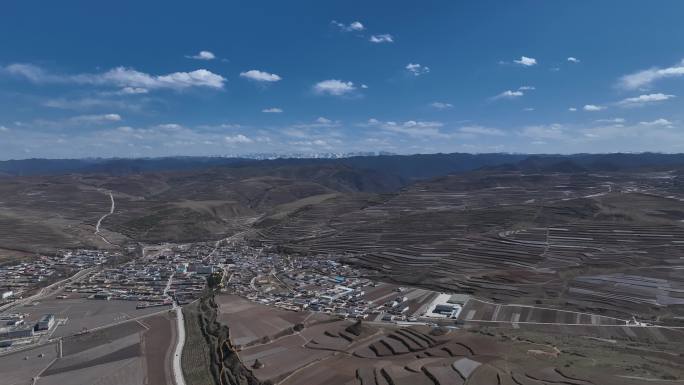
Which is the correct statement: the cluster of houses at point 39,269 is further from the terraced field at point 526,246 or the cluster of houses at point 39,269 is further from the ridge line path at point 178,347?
the terraced field at point 526,246

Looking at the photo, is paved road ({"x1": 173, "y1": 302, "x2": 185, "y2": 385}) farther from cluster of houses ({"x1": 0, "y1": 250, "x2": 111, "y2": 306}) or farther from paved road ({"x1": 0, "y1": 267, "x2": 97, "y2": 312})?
cluster of houses ({"x1": 0, "y1": 250, "x2": 111, "y2": 306})

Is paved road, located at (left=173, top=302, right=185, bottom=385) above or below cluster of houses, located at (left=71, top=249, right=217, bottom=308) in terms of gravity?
above

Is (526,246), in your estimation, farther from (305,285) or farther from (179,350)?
(179,350)

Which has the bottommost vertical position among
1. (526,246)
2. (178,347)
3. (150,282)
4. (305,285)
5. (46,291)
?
(305,285)

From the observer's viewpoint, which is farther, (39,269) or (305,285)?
(39,269)

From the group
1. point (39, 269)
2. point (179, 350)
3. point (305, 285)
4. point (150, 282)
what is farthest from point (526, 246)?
point (39, 269)

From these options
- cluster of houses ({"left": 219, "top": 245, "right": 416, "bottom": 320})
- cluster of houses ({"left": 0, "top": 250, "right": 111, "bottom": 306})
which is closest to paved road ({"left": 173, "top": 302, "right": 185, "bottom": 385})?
cluster of houses ({"left": 219, "top": 245, "right": 416, "bottom": 320})

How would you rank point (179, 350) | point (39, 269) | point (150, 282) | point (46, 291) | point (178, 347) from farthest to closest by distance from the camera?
point (39, 269)
point (150, 282)
point (46, 291)
point (178, 347)
point (179, 350)

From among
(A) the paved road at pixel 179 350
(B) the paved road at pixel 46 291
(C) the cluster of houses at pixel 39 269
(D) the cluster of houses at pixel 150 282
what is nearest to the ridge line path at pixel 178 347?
(A) the paved road at pixel 179 350

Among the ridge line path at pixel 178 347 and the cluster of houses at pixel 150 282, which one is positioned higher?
the ridge line path at pixel 178 347

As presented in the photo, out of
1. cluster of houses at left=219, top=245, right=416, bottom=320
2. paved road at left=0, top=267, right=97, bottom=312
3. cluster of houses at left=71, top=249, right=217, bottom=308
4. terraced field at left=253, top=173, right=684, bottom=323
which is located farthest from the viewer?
terraced field at left=253, top=173, right=684, bottom=323

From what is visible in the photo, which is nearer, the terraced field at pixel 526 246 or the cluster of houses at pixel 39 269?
Result: the cluster of houses at pixel 39 269
